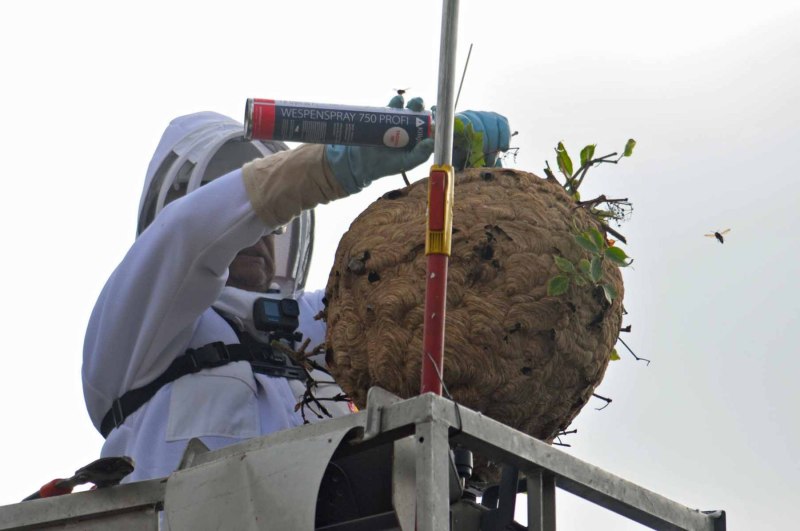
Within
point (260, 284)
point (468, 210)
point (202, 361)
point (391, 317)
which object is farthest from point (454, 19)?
point (260, 284)

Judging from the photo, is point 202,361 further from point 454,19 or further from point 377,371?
point 454,19

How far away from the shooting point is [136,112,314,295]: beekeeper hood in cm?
529

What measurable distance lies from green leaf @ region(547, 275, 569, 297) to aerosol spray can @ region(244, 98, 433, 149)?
64 centimetres

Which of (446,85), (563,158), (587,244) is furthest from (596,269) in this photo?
(446,85)

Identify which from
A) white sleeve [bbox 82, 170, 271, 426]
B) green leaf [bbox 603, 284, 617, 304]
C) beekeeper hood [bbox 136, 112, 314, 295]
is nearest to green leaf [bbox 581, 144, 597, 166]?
green leaf [bbox 603, 284, 617, 304]

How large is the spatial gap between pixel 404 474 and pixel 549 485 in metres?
0.34

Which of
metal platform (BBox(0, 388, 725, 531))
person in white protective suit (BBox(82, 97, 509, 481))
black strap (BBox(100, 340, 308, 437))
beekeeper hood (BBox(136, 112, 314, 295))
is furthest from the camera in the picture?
beekeeper hood (BBox(136, 112, 314, 295))

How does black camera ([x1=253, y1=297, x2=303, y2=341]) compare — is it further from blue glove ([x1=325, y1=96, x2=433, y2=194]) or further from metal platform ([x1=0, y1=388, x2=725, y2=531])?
metal platform ([x1=0, y1=388, x2=725, y2=531])

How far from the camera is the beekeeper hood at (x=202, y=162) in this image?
17.3ft

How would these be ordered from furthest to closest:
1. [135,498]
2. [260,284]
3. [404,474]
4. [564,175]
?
[260,284] < [564,175] < [135,498] < [404,474]

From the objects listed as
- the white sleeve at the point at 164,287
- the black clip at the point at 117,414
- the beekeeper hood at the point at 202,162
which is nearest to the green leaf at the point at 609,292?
the white sleeve at the point at 164,287

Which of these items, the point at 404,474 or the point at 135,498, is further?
the point at 135,498

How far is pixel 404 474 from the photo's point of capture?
2.92 meters

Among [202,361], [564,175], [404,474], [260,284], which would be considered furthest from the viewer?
[260,284]
